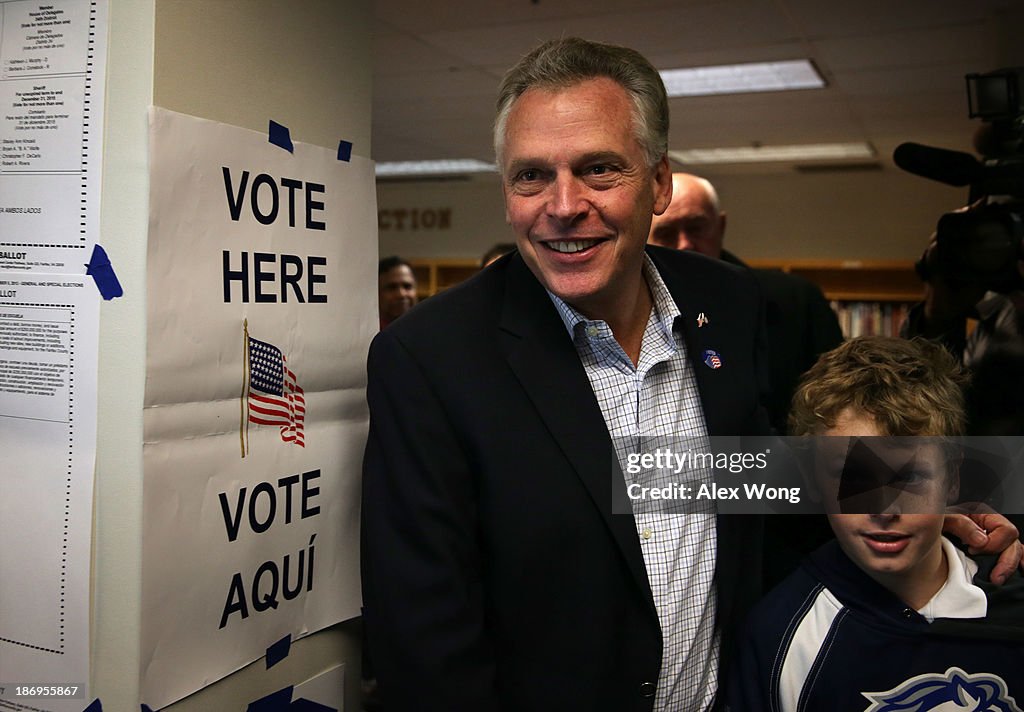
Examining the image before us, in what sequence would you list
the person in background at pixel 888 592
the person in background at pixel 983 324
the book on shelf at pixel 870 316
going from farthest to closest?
the book on shelf at pixel 870 316
the person in background at pixel 983 324
the person in background at pixel 888 592

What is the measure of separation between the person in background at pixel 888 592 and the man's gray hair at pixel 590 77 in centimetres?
44

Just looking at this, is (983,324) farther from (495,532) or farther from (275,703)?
(275,703)

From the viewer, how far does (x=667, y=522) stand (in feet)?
3.62

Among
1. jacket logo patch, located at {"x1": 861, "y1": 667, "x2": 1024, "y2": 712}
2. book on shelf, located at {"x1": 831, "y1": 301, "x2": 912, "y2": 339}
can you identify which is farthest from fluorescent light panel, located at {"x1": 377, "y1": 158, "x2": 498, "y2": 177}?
jacket logo patch, located at {"x1": 861, "y1": 667, "x2": 1024, "y2": 712}

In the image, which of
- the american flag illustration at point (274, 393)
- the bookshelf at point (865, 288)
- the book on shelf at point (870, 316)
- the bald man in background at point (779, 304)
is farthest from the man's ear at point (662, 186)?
the book on shelf at point (870, 316)

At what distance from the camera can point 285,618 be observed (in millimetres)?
1150

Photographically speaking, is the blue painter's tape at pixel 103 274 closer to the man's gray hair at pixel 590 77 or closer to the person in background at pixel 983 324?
the man's gray hair at pixel 590 77

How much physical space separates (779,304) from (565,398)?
1022 mm

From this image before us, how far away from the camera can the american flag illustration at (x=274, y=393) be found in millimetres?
1071

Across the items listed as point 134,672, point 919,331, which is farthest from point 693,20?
point 134,672

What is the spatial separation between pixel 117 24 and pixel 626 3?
2.30 metres

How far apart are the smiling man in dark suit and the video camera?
0.56 meters

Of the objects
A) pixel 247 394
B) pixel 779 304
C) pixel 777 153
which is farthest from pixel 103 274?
pixel 777 153

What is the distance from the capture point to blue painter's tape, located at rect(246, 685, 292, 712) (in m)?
1.11
